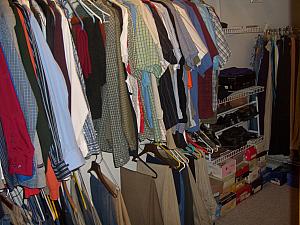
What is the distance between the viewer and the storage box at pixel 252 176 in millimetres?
2857

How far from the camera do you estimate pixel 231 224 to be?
2555 millimetres

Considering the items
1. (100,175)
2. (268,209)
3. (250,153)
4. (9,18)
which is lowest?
(268,209)

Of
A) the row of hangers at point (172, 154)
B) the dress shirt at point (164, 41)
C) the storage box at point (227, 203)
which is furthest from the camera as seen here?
the storage box at point (227, 203)

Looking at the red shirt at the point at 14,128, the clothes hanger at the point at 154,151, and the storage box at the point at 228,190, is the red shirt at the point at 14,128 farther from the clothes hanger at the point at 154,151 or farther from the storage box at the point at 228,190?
the storage box at the point at 228,190

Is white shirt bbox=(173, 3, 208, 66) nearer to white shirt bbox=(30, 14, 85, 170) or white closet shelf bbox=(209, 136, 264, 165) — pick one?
white shirt bbox=(30, 14, 85, 170)

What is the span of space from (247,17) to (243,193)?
168 cm

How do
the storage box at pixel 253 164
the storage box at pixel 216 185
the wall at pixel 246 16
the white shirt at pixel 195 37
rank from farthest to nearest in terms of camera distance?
the wall at pixel 246 16 < the storage box at pixel 253 164 < the storage box at pixel 216 185 < the white shirt at pixel 195 37

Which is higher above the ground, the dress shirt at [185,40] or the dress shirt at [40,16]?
the dress shirt at [40,16]

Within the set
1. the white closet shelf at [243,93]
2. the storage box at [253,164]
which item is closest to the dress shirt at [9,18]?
the white closet shelf at [243,93]

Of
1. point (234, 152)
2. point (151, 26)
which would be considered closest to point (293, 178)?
point (234, 152)

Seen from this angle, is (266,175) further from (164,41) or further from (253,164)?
(164,41)

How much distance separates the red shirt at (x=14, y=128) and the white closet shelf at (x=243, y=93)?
5.73ft

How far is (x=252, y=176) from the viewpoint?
2.88 metres

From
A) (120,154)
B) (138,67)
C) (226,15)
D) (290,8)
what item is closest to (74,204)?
(120,154)
